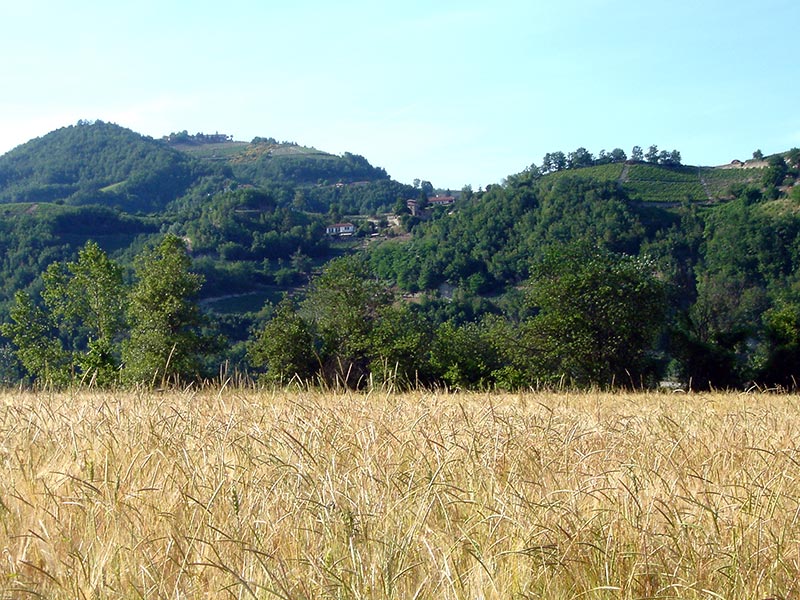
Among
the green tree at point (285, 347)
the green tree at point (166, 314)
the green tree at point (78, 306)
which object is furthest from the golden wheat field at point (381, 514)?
the green tree at point (78, 306)

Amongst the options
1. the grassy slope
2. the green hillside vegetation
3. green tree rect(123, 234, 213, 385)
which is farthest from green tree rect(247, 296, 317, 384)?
the grassy slope

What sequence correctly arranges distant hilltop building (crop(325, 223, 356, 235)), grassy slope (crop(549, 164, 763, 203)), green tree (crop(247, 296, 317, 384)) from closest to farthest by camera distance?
green tree (crop(247, 296, 317, 384))
grassy slope (crop(549, 164, 763, 203))
distant hilltop building (crop(325, 223, 356, 235))

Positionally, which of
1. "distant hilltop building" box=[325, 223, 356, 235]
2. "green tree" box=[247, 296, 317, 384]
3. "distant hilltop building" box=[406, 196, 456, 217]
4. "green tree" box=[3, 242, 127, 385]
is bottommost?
"green tree" box=[247, 296, 317, 384]

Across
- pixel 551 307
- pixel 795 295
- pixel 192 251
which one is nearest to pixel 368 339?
pixel 551 307

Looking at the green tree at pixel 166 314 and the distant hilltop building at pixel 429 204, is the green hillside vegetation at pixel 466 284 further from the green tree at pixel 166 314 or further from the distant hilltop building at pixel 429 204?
the distant hilltop building at pixel 429 204

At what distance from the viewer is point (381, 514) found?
2.87 metres

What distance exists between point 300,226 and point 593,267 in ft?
409

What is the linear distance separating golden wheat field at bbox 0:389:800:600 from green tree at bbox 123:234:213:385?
87.6 feet

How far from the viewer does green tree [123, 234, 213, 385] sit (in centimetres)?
3031

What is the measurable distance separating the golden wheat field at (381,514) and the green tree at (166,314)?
2671 cm

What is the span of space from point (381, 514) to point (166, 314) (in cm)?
2986

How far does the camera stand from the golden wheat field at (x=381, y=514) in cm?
240

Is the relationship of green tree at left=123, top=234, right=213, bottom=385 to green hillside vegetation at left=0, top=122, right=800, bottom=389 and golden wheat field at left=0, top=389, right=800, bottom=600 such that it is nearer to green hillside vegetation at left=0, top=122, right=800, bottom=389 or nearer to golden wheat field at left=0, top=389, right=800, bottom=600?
green hillside vegetation at left=0, top=122, right=800, bottom=389

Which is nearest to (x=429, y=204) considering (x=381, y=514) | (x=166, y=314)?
(x=166, y=314)
